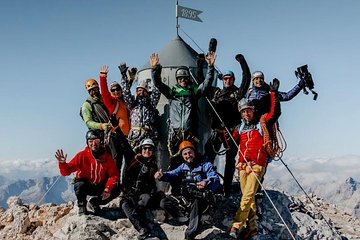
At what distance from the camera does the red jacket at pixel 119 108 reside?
12.0 meters

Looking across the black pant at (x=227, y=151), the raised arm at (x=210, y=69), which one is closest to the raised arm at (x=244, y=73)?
the raised arm at (x=210, y=69)

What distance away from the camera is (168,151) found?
13156 millimetres

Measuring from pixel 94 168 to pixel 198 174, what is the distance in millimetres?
2694

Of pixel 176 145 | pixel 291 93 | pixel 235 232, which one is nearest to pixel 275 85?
pixel 291 93

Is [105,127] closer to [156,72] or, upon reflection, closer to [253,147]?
[156,72]

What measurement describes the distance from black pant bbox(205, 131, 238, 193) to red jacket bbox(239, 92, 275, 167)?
0.71 meters

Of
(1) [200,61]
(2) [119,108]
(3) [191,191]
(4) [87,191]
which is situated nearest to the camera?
(3) [191,191]

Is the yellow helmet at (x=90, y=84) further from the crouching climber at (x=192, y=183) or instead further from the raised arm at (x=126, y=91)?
the crouching climber at (x=192, y=183)

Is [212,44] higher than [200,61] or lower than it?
higher

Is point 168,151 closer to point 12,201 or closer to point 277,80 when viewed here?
point 277,80

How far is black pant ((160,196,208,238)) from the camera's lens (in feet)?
33.9

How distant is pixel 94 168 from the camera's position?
1112 centimetres

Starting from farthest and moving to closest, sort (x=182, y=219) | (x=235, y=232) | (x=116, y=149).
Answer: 1. (x=116, y=149)
2. (x=182, y=219)
3. (x=235, y=232)

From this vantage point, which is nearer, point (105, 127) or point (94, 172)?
point (94, 172)
